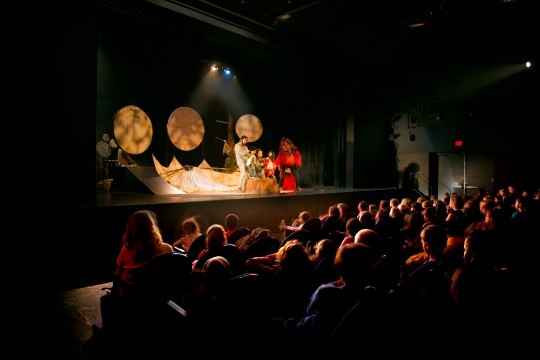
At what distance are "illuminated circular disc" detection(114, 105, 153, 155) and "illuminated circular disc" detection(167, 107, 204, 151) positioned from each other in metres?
0.63

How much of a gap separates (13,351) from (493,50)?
1194 cm

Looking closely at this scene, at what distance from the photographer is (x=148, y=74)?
29.9 feet

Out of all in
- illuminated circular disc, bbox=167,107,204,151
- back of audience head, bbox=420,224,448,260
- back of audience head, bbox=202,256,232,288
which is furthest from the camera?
illuminated circular disc, bbox=167,107,204,151

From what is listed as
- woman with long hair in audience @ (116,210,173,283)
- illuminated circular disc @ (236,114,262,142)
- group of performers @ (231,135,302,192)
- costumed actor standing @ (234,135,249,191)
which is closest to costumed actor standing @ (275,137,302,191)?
group of performers @ (231,135,302,192)

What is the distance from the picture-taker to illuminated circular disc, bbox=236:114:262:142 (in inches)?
444

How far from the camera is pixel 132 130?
28.2 feet

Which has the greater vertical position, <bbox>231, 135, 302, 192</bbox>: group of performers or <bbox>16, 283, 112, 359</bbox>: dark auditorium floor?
<bbox>231, 135, 302, 192</bbox>: group of performers

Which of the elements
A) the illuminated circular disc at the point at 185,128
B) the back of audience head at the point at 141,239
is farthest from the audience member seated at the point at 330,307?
the illuminated circular disc at the point at 185,128

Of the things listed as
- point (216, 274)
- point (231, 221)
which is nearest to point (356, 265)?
point (216, 274)

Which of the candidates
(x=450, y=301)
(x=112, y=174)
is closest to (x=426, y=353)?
(x=450, y=301)

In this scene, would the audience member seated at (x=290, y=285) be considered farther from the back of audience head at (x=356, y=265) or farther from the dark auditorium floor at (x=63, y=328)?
the dark auditorium floor at (x=63, y=328)

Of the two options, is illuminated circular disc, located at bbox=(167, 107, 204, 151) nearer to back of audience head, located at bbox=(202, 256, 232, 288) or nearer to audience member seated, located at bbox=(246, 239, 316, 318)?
audience member seated, located at bbox=(246, 239, 316, 318)

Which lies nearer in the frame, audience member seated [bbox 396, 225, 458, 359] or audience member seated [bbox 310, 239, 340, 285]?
audience member seated [bbox 396, 225, 458, 359]

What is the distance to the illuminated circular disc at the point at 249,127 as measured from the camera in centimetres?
1127
